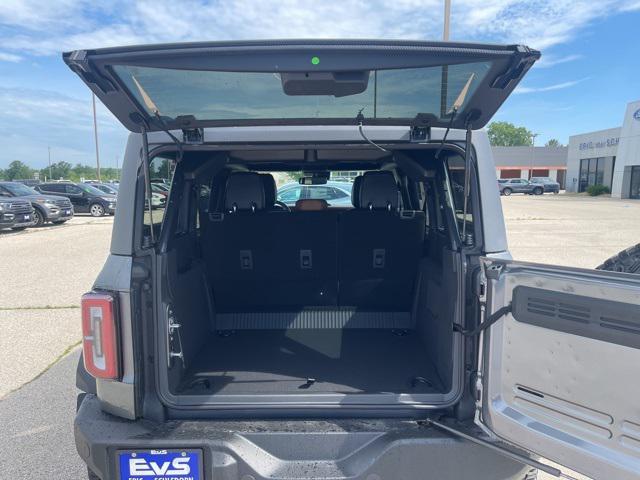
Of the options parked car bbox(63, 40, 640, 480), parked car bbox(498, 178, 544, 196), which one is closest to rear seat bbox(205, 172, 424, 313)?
parked car bbox(63, 40, 640, 480)

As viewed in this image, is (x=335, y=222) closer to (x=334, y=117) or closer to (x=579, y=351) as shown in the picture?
(x=334, y=117)

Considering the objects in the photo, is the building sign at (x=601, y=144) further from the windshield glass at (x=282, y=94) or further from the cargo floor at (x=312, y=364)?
the windshield glass at (x=282, y=94)

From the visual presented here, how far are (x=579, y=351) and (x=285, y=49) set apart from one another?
1381 millimetres

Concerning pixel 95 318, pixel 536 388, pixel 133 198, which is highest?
pixel 133 198

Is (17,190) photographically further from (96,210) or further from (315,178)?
(315,178)

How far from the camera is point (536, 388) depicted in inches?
66.2

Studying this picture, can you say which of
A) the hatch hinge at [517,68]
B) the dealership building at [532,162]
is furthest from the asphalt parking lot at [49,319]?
the dealership building at [532,162]

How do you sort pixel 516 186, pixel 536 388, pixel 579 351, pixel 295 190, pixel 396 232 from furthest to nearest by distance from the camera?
pixel 516 186
pixel 295 190
pixel 396 232
pixel 536 388
pixel 579 351

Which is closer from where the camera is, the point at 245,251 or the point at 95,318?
the point at 95,318

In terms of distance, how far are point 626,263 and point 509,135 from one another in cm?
11726

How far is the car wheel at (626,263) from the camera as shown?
77.9 inches

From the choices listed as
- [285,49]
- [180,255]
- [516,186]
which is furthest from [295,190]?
[516,186]

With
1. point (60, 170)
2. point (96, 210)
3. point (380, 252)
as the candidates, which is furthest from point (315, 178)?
point (60, 170)

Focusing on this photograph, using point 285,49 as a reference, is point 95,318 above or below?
below
